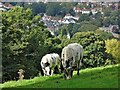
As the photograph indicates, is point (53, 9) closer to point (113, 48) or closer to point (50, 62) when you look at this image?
point (113, 48)

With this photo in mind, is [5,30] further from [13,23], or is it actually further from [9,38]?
[13,23]

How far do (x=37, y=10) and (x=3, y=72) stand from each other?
2732 cm

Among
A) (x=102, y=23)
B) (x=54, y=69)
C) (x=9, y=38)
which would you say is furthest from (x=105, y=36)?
(x=54, y=69)

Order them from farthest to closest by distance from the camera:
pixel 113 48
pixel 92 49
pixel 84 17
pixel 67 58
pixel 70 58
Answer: pixel 84 17
pixel 113 48
pixel 92 49
pixel 70 58
pixel 67 58

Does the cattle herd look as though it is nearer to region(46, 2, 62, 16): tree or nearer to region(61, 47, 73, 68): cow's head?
region(61, 47, 73, 68): cow's head

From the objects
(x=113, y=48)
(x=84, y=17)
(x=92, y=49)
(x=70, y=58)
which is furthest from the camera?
(x=84, y=17)

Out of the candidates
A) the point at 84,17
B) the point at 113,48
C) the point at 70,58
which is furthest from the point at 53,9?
the point at 70,58

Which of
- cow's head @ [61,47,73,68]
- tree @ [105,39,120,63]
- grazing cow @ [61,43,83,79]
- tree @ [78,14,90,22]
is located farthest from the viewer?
tree @ [78,14,90,22]

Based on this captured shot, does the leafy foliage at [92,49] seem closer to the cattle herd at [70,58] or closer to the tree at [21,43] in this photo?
the tree at [21,43]

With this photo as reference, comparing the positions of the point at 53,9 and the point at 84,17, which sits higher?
the point at 53,9

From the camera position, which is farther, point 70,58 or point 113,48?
point 113,48

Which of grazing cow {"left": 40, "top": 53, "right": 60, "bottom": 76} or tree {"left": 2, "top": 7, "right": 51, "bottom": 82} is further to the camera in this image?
tree {"left": 2, "top": 7, "right": 51, "bottom": 82}

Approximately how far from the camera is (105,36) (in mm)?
68250

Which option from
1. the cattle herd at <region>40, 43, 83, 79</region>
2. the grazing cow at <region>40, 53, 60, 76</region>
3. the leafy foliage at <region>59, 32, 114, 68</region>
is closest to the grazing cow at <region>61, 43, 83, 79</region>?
the cattle herd at <region>40, 43, 83, 79</region>
